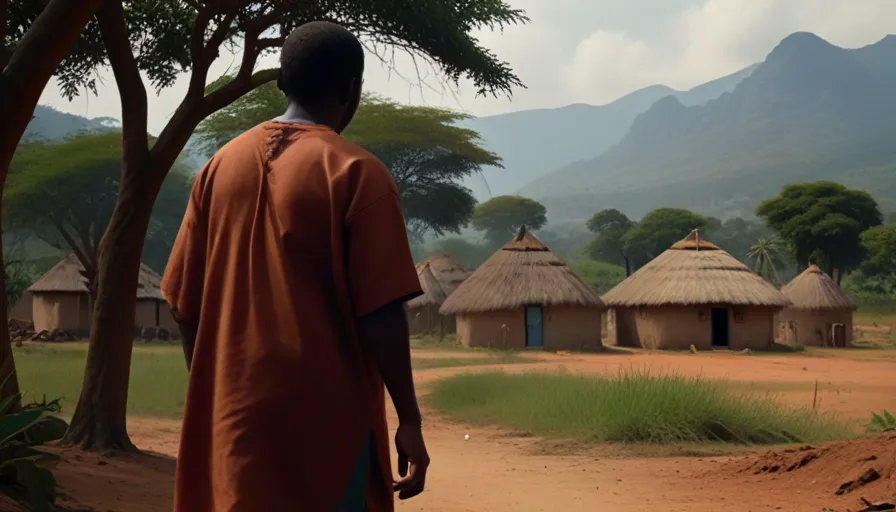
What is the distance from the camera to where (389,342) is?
6.71 ft

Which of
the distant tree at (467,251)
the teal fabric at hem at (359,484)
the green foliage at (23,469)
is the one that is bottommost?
the green foliage at (23,469)

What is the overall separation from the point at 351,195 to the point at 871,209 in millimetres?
48368

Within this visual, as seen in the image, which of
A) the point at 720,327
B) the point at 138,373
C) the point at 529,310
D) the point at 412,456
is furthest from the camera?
the point at 720,327

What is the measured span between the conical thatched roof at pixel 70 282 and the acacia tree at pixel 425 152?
17.3 feet

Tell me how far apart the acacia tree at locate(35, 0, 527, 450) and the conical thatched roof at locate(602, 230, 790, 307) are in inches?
704

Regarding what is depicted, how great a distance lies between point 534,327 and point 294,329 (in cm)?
2569

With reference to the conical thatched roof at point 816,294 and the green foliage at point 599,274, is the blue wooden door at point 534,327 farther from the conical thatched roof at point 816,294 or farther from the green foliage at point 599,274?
the green foliage at point 599,274

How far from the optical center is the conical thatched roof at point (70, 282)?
3006cm

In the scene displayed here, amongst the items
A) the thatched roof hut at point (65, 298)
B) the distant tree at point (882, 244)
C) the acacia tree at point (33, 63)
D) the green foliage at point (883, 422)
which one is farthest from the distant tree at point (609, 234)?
the acacia tree at point (33, 63)

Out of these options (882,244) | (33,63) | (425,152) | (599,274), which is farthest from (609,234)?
(33,63)

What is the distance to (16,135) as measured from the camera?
4848 millimetres

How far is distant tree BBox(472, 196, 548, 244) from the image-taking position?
76625 millimetres

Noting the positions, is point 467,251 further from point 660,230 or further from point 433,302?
point 433,302

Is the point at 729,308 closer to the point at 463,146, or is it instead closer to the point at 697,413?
the point at 463,146
